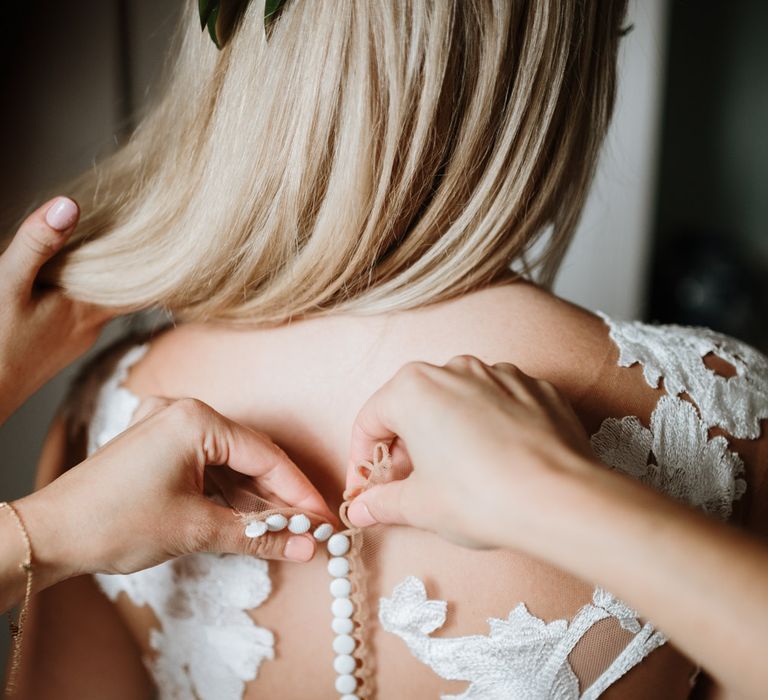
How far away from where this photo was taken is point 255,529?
2.38 ft

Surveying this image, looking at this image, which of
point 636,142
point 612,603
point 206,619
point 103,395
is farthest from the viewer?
point 636,142

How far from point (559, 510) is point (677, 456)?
0.31 m

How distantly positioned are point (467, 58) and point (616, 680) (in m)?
0.70

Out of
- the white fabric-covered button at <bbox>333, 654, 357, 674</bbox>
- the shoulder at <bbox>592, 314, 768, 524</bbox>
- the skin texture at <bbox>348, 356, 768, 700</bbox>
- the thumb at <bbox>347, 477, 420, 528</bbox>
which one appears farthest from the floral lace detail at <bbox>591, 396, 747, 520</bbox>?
the white fabric-covered button at <bbox>333, 654, 357, 674</bbox>

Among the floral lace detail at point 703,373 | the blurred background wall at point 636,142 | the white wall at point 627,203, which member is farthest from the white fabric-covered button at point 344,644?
the white wall at point 627,203

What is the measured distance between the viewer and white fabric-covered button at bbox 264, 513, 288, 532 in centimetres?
73

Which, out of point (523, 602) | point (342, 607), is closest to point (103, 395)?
point (342, 607)

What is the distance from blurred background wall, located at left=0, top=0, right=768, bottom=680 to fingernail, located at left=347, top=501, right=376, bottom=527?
34.4 inches

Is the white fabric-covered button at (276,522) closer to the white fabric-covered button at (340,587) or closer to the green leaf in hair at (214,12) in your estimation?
the white fabric-covered button at (340,587)

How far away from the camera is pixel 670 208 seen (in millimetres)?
3301

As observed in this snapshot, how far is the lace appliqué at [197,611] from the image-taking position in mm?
816

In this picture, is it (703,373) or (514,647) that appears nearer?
(514,647)

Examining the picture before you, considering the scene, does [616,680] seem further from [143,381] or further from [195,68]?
[195,68]

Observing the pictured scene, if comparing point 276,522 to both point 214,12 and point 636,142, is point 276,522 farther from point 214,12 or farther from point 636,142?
point 636,142
